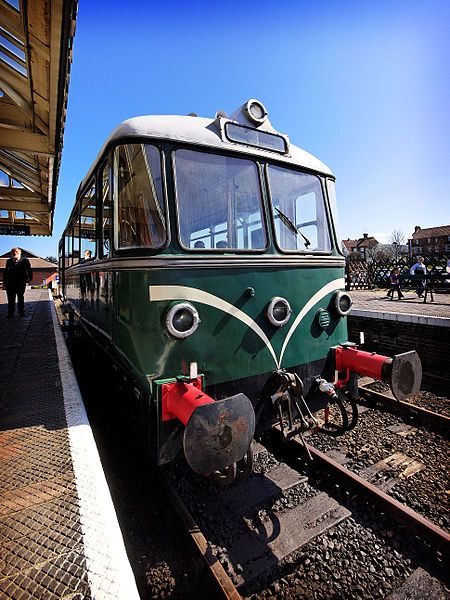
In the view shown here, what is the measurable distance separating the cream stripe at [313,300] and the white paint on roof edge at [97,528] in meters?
1.83

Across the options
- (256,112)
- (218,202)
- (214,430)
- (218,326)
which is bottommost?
(214,430)

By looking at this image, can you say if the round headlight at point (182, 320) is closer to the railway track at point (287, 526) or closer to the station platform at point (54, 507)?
the station platform at point (54, 507)

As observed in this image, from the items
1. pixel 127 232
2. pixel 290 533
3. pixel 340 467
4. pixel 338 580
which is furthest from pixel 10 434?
pixel 340 467

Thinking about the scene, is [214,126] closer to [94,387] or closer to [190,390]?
[190,390]

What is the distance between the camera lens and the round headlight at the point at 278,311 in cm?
308

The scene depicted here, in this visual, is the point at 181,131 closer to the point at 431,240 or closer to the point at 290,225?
the point at 290,225

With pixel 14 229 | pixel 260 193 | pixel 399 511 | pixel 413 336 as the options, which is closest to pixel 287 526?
pixel 399 511

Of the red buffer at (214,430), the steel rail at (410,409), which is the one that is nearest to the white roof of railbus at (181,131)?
the red buffer at (214,430)

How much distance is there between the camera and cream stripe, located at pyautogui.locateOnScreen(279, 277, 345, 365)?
10.7 ft

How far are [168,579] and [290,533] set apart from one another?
0.99 metres

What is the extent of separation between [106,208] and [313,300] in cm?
227

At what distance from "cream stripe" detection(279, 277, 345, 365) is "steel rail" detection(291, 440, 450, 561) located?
1.22 metres

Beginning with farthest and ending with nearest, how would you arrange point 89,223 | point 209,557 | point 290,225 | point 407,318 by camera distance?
point 407,318, point 89,223, point 290,225, point 209,557

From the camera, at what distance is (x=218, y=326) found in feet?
9.26
